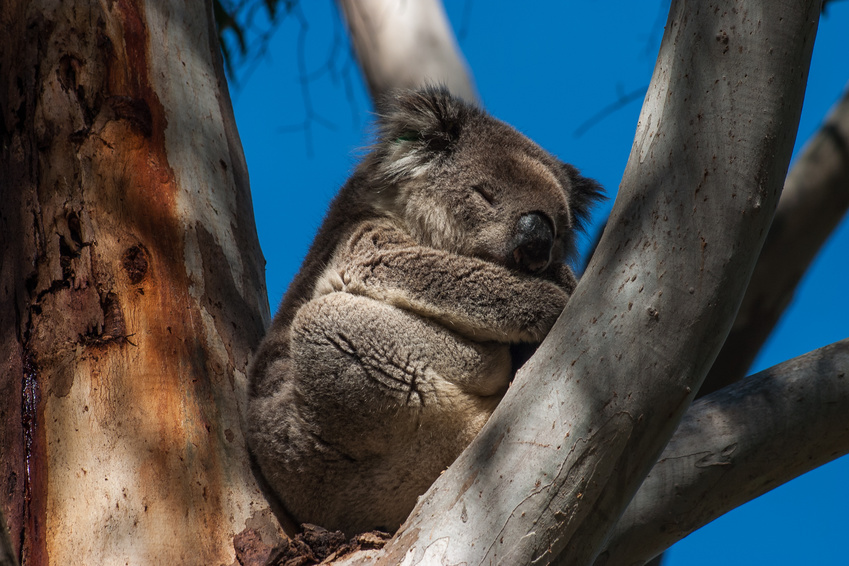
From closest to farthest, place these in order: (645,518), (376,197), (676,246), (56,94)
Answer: (676,246) → (645,518) → (56,94) → (376,197)

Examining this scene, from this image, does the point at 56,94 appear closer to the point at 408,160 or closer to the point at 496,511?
the point at 408,160

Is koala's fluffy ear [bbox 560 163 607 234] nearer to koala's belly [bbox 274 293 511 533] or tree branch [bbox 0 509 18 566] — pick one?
koala's belly [bbox 274 293 511 533]

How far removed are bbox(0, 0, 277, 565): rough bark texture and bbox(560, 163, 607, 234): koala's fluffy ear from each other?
1389 mm

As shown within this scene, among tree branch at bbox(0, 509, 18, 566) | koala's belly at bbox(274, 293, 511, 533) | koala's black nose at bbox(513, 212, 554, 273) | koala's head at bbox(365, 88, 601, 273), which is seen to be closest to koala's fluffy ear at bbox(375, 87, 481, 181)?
koala's head at bbox(365, 88, 601, 273)

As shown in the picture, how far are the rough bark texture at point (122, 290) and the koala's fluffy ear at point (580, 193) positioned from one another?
54.7 inches

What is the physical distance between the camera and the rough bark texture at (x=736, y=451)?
2.12 metres

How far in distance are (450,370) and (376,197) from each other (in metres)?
0.89

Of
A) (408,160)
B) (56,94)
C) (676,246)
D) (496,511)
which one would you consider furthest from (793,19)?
(56,94)

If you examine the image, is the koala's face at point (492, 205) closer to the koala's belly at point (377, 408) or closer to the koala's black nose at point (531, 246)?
the koala's black nose at point (531, 246)

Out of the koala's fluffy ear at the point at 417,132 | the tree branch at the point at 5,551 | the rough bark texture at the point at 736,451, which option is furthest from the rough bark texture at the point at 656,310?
the koala's fluffy ear at the point at 417,132

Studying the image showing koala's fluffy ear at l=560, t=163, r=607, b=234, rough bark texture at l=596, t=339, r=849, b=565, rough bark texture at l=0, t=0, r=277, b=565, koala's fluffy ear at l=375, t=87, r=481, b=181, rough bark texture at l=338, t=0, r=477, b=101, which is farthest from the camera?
rough bark texture at l=338, t=0, r=477, b=101

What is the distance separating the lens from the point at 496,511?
1.69 meters

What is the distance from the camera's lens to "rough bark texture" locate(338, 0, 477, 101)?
17.4 feet

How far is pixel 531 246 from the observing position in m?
2.72
